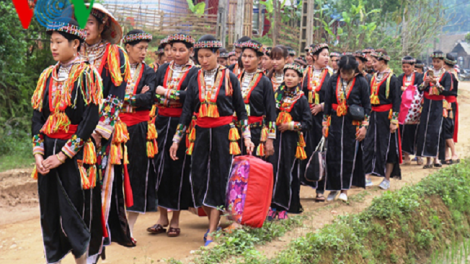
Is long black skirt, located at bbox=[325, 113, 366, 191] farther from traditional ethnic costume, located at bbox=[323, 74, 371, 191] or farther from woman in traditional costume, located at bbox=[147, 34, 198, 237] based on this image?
woman in traditional costume, located at bbox=[147, 34, 198, 237]

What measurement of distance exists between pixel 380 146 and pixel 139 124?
482cm

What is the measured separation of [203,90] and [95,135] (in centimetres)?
151

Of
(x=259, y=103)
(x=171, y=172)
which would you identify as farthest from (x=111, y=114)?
(x=259, y=103)

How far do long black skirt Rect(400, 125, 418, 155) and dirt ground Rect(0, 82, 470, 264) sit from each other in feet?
6.35

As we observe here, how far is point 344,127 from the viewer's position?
307 inches

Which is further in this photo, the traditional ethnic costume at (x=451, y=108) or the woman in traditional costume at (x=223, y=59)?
the traditional ethnic costume at (x=451, y=108)

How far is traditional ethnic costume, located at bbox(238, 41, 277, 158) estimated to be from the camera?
612 centimetres

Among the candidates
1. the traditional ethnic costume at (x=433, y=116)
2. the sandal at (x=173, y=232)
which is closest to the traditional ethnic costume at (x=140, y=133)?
the sandal at (x=173, y=232)

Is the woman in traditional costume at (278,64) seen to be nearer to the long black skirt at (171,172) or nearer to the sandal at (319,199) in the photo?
the long black skirt at (171,172)

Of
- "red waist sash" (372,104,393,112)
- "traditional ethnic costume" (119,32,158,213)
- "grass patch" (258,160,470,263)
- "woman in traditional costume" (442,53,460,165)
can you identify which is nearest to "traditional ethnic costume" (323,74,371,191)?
"grass patch" (258,160,470,263)

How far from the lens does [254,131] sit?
6.40 m

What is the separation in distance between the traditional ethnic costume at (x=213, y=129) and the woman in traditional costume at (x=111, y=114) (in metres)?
0.95

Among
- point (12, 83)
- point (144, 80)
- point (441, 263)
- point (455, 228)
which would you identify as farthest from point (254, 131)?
point (12, 83)

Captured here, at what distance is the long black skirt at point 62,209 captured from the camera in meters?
4.14
